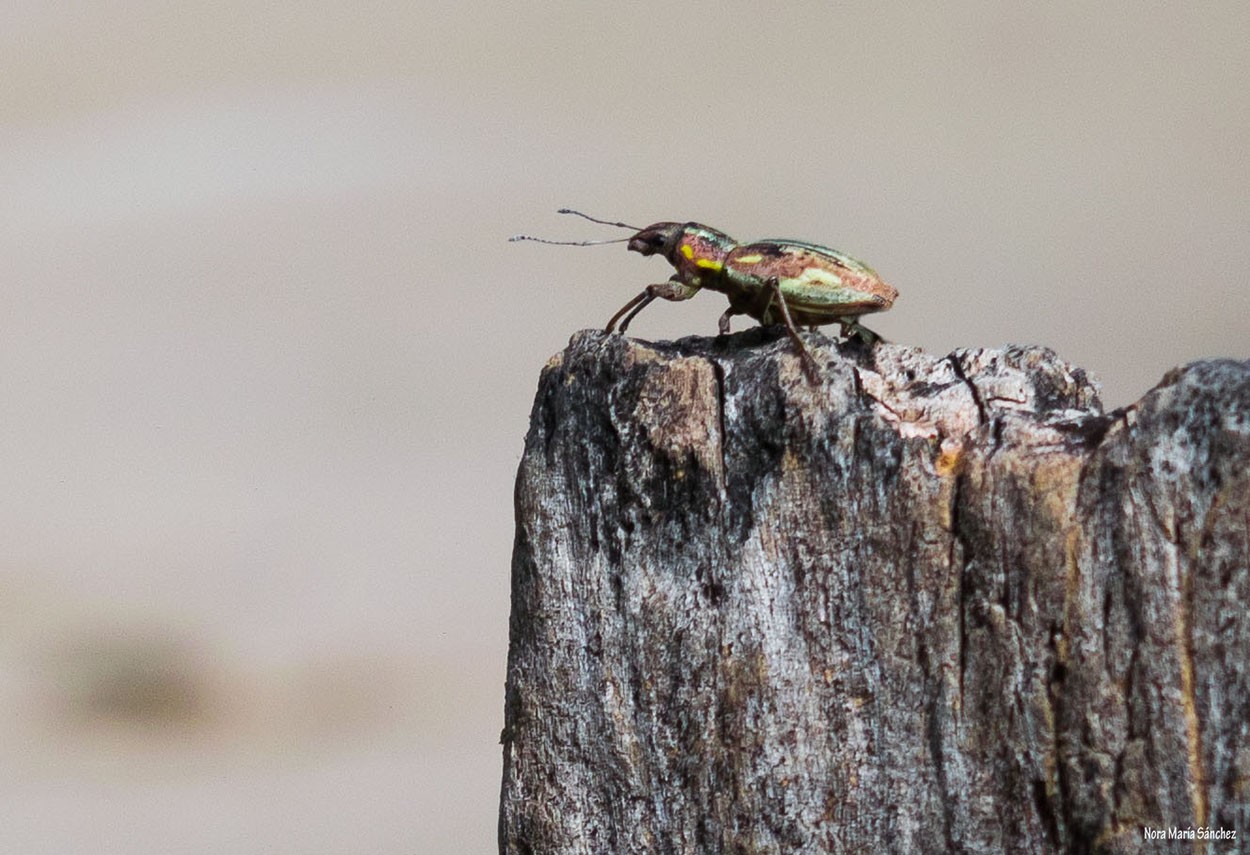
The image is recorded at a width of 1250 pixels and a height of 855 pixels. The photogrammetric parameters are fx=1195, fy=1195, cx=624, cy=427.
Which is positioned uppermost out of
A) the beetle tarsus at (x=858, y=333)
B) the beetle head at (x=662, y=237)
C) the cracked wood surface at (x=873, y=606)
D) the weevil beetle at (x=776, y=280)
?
the beetle head at (x=662, y=237)

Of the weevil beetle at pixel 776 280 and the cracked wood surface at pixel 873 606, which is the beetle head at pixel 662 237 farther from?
the cracked wood surface at pixel 873 606

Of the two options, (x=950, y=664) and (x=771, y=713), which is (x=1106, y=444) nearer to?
(x=950, y=664)

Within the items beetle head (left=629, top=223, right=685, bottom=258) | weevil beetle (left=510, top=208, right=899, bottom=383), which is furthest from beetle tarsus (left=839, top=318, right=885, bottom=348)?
beetle head (left=629, top=223, right=685, bottom=258)

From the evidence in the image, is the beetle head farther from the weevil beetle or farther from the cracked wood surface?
the cracked wood surface

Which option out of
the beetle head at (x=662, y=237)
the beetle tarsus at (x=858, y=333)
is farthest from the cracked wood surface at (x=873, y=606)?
the beetle head at (x=662, y=237)

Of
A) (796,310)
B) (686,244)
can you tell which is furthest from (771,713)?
(686,244)

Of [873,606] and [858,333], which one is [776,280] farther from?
[873,606]
